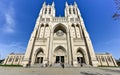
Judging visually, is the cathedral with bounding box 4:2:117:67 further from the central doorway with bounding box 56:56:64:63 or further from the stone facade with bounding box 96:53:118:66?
the stone facade with bounding box 96:53:118:66

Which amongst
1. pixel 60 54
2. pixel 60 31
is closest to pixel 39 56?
pixel 60 54

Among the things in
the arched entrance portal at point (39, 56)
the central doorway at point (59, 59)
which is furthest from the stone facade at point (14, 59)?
the central doorway at point (59, 59)

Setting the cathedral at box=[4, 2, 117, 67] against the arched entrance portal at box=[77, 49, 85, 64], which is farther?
the arched entrance portal at box=[77, 49, 85, 64]

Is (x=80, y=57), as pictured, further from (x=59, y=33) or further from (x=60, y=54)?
(x=59, y=33)

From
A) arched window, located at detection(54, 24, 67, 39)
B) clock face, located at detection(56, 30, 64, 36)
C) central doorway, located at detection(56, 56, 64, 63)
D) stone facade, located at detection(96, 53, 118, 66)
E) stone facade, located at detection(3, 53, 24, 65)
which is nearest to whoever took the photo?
central doorway, located at detection(56, 56, 64, 63)

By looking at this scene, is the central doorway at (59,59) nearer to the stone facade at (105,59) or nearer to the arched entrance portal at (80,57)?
the arched entrance portal at (80,57)

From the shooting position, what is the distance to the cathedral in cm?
2152

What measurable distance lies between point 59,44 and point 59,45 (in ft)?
1.00

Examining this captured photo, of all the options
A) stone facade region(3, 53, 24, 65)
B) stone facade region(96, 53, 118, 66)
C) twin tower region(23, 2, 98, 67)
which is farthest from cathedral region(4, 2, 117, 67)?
stone facade region(96, 53, 118, 66)

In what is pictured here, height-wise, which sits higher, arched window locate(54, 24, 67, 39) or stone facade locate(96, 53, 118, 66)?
arched window locate(54, 24, 67, 39)

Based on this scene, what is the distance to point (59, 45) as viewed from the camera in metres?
24.5

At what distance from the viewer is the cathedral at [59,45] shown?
2152cm

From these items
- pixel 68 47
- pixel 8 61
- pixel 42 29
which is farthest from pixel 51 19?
pixel 8 61

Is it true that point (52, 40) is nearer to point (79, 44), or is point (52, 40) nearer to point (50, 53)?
point (50, 53)
